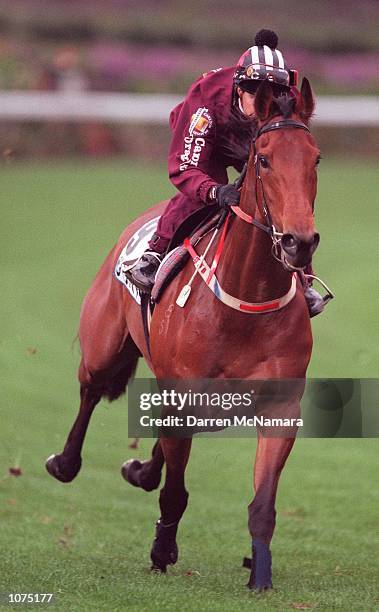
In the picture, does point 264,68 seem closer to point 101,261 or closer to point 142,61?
point 101,261

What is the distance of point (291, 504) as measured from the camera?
8953 millimetres

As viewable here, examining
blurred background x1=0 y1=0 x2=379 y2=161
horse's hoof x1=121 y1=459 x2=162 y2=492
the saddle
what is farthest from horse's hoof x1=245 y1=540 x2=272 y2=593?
blurred background x1=0 y1=0 x2=379 y2=161

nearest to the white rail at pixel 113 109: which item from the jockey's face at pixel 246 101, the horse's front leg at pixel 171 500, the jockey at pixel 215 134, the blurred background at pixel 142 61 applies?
the blurred background at pixel 142 61

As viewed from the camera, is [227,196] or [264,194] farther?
[227,196]

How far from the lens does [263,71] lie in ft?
18.7

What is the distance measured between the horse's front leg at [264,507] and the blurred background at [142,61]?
48.2ft

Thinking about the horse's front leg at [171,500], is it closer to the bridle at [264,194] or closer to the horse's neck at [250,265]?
the horse's neck at [250,265]

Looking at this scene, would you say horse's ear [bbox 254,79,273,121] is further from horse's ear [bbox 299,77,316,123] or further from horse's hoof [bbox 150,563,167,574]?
horse's hoof [bbox 150,563,167,574]

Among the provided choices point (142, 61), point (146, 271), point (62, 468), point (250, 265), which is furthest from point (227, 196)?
point (142, 61)

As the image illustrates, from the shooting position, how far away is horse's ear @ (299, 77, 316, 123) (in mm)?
5410

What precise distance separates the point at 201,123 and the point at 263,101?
680 mm

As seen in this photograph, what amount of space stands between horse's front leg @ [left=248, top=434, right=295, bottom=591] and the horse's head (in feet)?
3.09

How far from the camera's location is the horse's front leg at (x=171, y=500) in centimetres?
614

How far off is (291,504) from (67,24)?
2037cm
